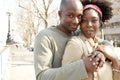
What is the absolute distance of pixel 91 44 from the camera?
2018 mm

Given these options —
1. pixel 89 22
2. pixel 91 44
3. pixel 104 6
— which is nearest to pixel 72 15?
pixel 89 22

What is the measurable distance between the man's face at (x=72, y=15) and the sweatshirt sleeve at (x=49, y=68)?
0.19 meters

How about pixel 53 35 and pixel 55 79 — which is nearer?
pixel 55 79

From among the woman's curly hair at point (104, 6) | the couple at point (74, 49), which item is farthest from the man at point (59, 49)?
the woman's curly hair at point (104, 6)

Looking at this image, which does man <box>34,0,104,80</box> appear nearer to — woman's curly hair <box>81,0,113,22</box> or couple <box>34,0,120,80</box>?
couple <box>34,0,120,80</box>

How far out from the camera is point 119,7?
19.0 metres

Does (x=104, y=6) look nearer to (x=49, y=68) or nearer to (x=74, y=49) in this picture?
(x=74, y=49)

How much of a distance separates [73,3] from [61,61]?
15.8 inches

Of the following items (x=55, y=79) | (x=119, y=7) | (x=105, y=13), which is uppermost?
(x=119, y=7)

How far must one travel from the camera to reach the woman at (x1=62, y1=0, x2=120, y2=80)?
1.92 m

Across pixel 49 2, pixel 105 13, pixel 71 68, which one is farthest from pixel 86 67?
pixel 49 2

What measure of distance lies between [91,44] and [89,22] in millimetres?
153

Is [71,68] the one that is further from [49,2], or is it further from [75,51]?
[49,2]

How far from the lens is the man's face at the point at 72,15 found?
1.98 metres
